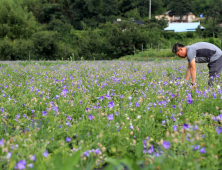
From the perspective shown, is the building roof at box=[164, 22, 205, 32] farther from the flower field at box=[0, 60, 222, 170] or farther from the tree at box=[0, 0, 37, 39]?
the flower field at box=[0, 60, 222, 170]

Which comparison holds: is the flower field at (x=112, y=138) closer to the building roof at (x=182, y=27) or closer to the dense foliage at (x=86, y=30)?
the dense foliage at (x=86, y=30)

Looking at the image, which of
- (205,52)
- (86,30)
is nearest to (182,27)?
(86,30)

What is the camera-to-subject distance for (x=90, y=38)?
2502 cm

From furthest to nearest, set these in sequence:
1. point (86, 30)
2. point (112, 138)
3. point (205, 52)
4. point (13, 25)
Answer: point (86, 30), point (13, 25), point (205, 52), point (112, 138)

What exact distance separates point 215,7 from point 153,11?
21526mm

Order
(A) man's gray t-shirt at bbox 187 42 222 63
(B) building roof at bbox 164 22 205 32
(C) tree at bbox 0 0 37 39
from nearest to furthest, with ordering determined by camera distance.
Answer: (A) man's gray t-shirt at bbox 187 42 222 63 < (C) tree at bbox 0 0 37 39 < (B) building roof at bbox 164 22 205 32

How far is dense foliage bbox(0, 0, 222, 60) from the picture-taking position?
2270cm

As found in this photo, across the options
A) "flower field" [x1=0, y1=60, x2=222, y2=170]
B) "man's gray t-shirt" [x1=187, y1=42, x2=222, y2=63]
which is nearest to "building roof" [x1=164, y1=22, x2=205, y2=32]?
"man's gray t-shirt" [x1=187, y1=42, x2=222, y2=63]

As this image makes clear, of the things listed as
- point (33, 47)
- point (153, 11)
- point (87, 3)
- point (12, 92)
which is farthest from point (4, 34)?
point (153, 11)

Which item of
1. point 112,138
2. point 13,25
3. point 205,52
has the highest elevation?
point 13,25

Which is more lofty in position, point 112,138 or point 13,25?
point 13,25

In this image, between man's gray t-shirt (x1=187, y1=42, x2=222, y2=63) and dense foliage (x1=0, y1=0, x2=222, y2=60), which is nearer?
man's gray t-shirt (x1=187, y1=42, x2=222, y2=63)

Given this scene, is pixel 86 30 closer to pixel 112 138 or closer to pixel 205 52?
pixel 205 52

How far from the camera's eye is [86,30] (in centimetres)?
4781
